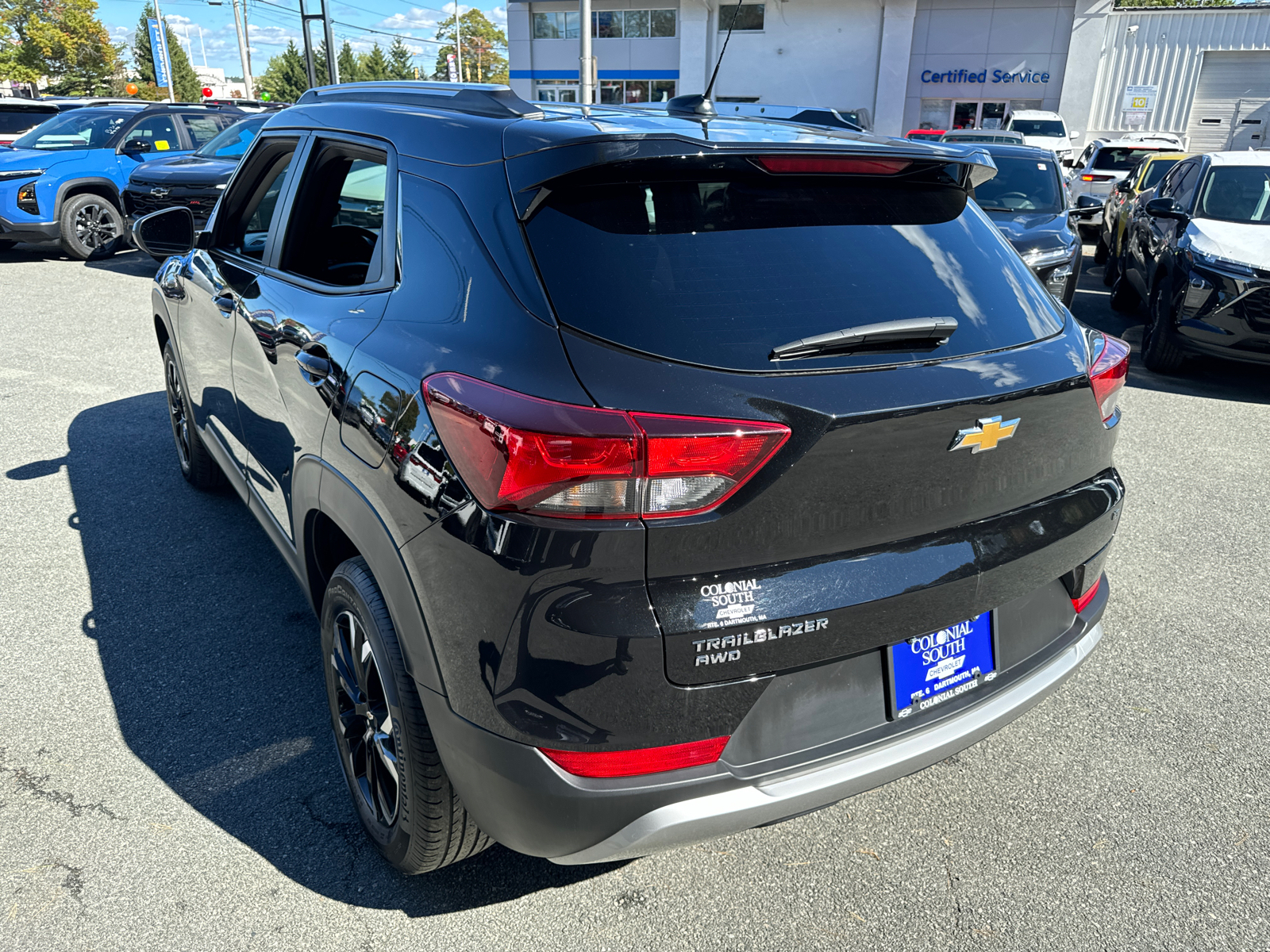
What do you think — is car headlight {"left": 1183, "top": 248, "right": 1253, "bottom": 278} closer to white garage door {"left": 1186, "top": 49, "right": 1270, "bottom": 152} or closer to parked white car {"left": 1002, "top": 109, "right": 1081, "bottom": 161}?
parked white car {"left": 1002, "top": 109, "right": 1081, "bottom": 161}

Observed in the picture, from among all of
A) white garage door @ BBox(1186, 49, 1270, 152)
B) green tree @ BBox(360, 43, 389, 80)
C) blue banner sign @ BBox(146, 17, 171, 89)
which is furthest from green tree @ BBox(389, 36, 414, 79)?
white garage door @ BBox(1186, 49, 1270, 152)

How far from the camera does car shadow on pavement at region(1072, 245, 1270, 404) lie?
726 cm

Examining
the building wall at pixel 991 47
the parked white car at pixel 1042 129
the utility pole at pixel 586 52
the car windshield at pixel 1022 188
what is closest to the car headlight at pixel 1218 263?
the car windshield at pixel 1022 188

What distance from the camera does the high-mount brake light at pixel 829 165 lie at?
208 centimetres

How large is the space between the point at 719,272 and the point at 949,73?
3540 centimetres

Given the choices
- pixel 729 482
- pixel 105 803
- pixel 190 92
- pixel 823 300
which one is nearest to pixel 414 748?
pixel 729 482

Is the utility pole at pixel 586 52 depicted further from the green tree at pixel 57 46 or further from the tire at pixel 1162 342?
the green tree at pixel 57 46

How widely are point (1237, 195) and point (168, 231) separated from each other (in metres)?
8.39

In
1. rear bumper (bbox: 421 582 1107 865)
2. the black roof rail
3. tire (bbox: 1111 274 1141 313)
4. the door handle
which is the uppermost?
the black roof rail

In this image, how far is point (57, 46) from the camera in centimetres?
5022

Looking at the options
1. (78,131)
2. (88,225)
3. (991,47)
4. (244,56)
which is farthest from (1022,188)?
(244,56)

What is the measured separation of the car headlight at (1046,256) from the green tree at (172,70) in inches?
2480

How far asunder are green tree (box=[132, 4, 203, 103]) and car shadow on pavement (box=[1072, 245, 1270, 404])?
62576mm

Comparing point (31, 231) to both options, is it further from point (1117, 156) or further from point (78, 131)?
point (1117, 156)
